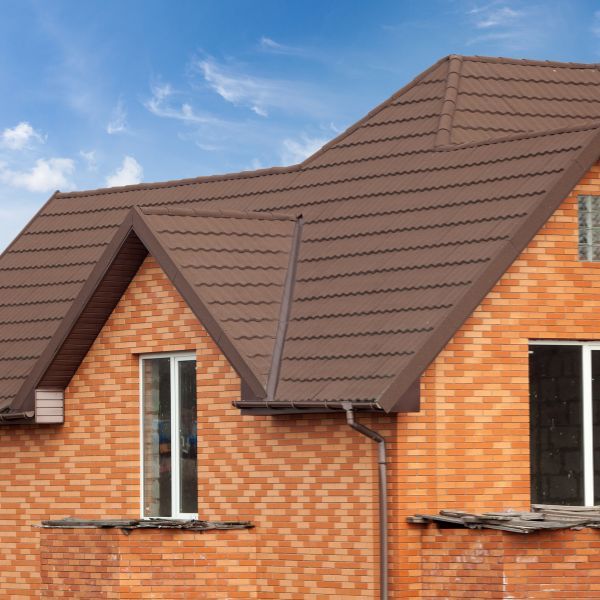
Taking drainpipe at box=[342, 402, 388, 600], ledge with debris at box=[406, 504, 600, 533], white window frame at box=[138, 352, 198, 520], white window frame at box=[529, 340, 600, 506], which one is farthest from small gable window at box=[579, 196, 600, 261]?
white window frame at box=[138, 352, 198, 520]

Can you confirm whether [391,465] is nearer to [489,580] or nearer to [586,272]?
[489,580]

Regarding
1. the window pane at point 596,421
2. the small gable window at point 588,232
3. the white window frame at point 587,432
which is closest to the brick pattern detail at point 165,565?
the white window frame at point 587,432

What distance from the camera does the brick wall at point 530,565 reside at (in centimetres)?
1402

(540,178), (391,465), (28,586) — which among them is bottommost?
(28,586)

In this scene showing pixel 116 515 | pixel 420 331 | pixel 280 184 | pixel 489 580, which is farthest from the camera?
pixel 280 184

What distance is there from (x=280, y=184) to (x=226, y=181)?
1094mm

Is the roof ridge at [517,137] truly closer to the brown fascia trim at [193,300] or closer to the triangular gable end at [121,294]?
the triangular gable end at [121,294]

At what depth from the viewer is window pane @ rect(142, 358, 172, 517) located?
16984 millimetres

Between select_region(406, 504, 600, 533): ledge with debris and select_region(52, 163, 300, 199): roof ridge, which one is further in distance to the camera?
select_region(52, 163, 300, 199): roof ridge

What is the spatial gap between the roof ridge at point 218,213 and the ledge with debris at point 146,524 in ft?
11.2

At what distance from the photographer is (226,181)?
1978 centimetres

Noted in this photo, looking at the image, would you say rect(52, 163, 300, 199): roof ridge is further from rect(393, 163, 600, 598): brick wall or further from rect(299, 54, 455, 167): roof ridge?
rect(393, 163, 600, 598): brick wall

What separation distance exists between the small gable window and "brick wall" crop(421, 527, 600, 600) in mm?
3127

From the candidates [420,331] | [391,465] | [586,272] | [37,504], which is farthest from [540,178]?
[37,504]
